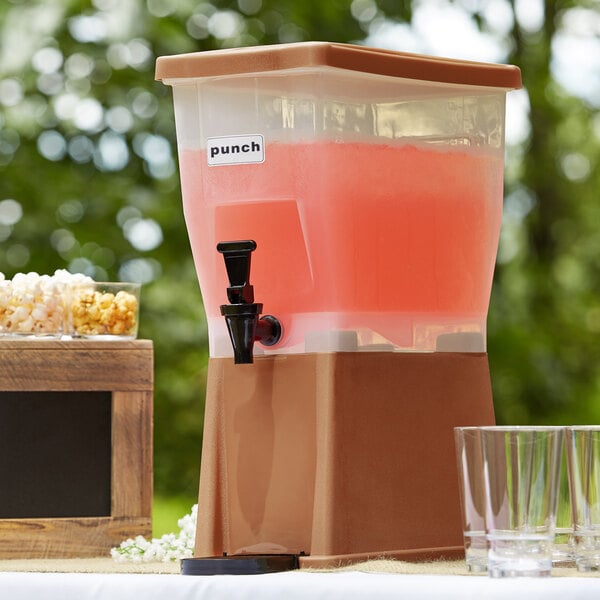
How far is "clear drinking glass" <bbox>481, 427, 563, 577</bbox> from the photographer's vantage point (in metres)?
1.13

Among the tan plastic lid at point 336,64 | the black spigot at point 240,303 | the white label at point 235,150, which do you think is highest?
the tan plastic lid at point 336,64

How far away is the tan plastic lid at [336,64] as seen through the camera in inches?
54.0

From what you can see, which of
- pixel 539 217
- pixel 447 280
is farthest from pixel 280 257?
pixel 539 217

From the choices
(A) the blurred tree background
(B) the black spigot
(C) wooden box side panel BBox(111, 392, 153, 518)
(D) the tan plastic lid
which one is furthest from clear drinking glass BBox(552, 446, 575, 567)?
(A) the blurred tree background

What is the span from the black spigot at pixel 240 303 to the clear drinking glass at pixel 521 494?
12.8 inches

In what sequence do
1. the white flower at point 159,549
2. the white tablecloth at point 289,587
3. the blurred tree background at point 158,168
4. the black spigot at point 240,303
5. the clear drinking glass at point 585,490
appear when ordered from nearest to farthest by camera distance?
the white tablecloth at point 289,587, the clear drinking glass at point 585,490, the black spigot at point 240,303, the white flower at point 159,549, the blurred tree background at point 158,168

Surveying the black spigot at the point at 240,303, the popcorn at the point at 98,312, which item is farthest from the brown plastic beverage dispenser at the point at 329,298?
the popcorn at the point at 98,312

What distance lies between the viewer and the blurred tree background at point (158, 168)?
4.11 metres

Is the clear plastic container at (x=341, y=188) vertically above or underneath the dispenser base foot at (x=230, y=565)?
above

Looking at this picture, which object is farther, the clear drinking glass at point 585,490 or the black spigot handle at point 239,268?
the black spigot handle at point 239,268

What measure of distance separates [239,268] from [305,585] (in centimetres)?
37

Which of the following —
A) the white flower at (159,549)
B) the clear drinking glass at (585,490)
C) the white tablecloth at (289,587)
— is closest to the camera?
the white tablecloth at (289,587)

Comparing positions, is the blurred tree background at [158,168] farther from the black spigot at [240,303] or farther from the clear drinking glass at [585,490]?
the clear drinking glass at [585,490]

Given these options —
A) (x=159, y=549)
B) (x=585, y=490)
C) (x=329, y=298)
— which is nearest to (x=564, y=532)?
(x=585, y=490)
